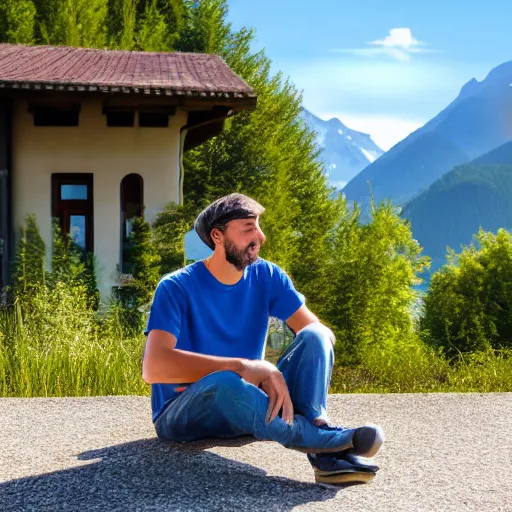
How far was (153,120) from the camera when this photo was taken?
1296cm

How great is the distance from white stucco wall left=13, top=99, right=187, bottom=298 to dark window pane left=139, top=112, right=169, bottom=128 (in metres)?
0.08

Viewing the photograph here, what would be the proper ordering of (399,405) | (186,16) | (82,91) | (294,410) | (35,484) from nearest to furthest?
1. (294,410)
2. (35,484)
3. (399,405)
4. (82,91)
5. (186,16)

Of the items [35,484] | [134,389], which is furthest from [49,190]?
[35,484]

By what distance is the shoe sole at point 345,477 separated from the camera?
3592mm

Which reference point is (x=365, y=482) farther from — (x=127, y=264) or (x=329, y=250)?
(x=329, y=250)

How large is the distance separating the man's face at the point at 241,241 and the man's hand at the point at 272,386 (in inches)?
19.1

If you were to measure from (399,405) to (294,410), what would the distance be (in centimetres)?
233

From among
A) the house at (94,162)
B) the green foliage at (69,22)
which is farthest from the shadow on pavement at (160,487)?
the green foliage at (69,22)

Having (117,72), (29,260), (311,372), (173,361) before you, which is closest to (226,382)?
(173,361)

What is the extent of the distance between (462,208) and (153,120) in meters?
174

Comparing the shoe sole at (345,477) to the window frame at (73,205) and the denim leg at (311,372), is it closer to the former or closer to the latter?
the denim leg at (311,372)

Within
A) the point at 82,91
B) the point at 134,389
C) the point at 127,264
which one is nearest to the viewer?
the point at 134,389

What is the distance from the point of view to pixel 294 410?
356 centimetres

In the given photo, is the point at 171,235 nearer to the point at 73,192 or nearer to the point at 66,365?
the point at 73,192
